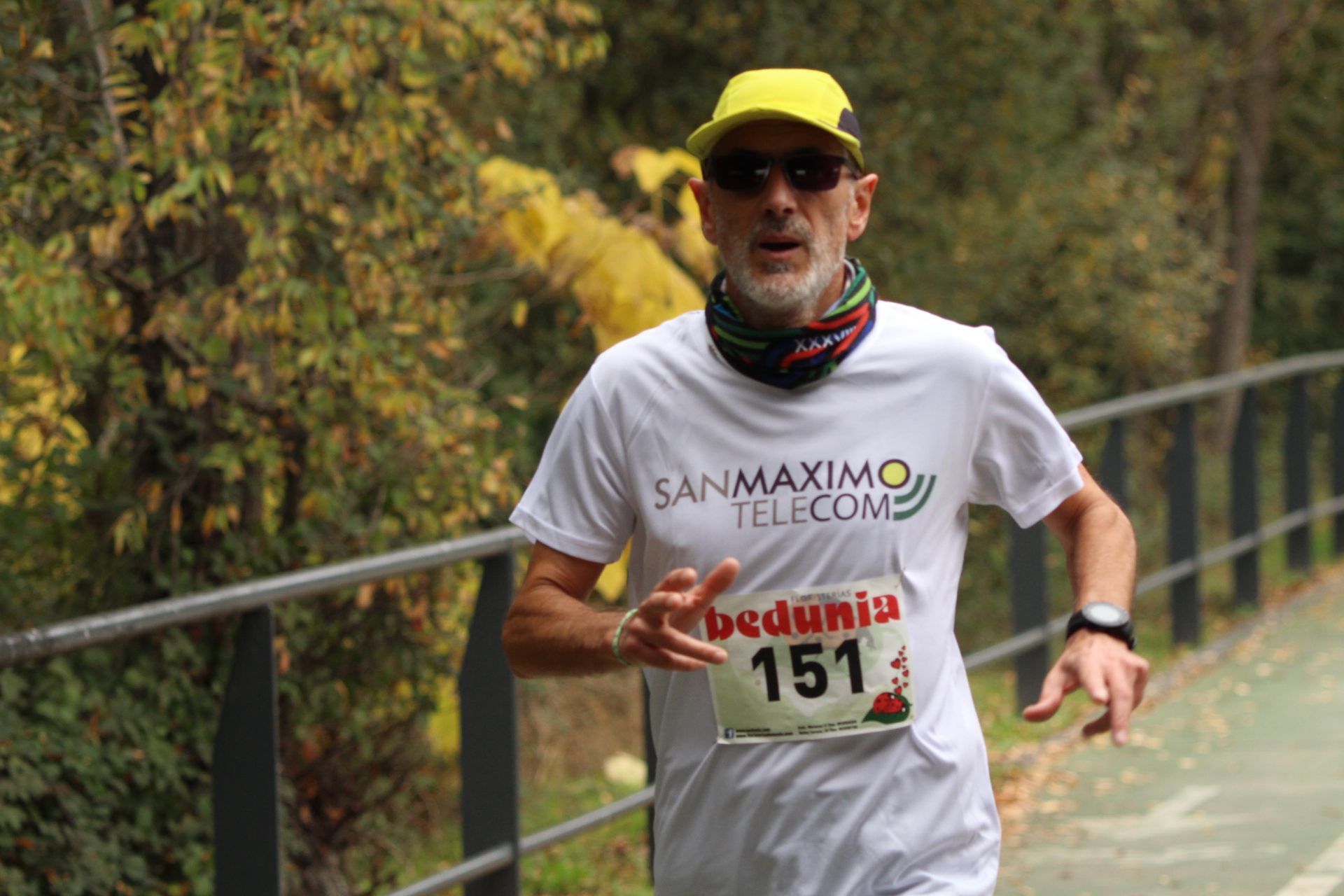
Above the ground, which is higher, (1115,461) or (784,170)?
(784,170)

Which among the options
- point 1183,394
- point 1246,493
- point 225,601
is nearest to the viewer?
point 225,601

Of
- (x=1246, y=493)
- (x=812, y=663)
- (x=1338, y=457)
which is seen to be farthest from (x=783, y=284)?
(x=1338, y=457)

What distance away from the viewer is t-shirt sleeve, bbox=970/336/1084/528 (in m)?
3.25

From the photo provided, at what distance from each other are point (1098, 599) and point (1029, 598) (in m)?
5.75

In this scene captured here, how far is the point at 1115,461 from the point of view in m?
9.49

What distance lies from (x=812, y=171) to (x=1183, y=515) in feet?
25.3

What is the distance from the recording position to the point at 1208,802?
742 cm

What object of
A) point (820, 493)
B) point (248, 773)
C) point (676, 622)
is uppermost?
point (820, 493)

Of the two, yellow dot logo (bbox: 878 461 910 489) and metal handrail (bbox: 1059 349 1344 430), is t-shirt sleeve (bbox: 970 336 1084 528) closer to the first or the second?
yellow dot logo (bbox: 878 461 910 489)

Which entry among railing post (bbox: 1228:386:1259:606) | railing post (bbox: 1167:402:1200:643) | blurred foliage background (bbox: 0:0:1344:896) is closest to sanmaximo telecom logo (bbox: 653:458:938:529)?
blurred foliage background (bbox: 0:0:1344:896)

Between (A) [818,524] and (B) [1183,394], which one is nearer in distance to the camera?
(A) [818,524]

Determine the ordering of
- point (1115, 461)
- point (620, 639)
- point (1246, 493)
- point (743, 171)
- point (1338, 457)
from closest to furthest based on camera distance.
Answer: point (620, 639) < point (743, 171) < point (1115, 461) < point (1246, 493) < point (1338, 457)

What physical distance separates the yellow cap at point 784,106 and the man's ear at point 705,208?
0.35ft

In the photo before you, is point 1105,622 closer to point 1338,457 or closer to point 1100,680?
point 1100,680
